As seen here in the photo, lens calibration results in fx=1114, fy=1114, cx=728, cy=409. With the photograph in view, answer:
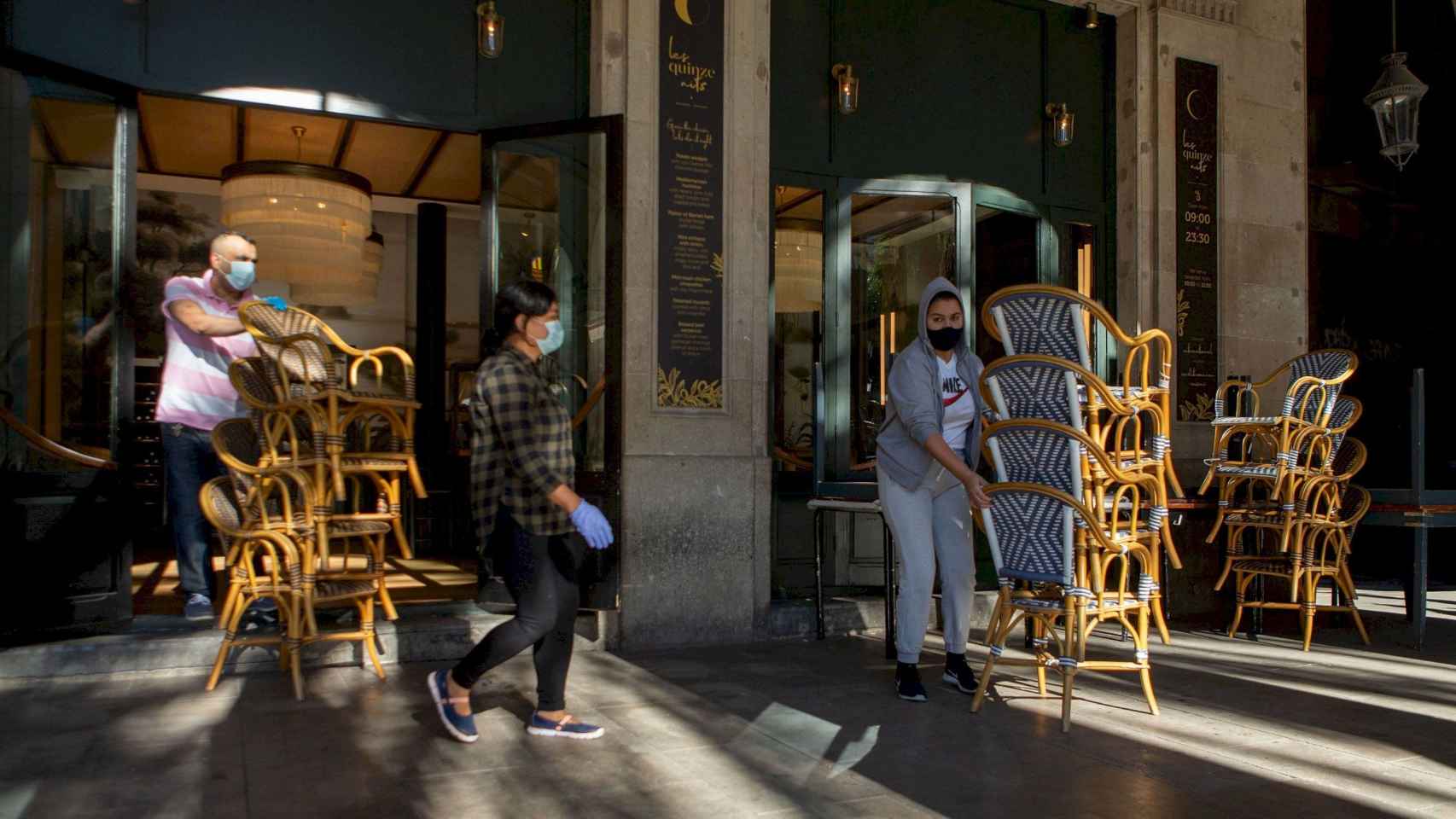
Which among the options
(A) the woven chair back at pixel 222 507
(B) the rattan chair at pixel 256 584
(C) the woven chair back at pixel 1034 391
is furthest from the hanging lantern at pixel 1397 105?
(A) the woven chair back at pixel 222 507

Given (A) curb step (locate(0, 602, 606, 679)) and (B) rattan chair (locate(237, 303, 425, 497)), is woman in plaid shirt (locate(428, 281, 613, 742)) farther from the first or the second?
(A) curb step (locate(0, 602, 606, 679))

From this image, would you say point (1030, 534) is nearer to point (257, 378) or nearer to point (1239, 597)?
point (1239, 597)

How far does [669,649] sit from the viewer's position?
5.76 metres

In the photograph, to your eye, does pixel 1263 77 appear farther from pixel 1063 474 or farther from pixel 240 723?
pixel 240 723

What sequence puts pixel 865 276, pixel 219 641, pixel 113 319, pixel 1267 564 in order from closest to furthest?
1. pixel 219 641
2. pixel 113 319
3. pixel 1267 564
4. pixel 865 276

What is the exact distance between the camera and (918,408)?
14.4 ft

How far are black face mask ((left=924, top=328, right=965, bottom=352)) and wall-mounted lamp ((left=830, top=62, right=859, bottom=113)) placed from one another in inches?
102

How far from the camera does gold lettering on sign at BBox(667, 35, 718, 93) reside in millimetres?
6016

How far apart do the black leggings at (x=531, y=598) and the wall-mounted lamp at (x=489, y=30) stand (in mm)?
3087

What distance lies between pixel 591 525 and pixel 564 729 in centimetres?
77

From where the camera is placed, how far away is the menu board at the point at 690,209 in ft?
19.5

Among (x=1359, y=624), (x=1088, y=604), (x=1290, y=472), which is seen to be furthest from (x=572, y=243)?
(x=1359, y=624)

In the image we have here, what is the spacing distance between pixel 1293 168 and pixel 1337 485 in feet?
9.67

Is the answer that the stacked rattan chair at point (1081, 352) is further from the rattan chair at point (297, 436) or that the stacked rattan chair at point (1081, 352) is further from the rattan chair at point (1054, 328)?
the rattan chair at point (297, 436)
